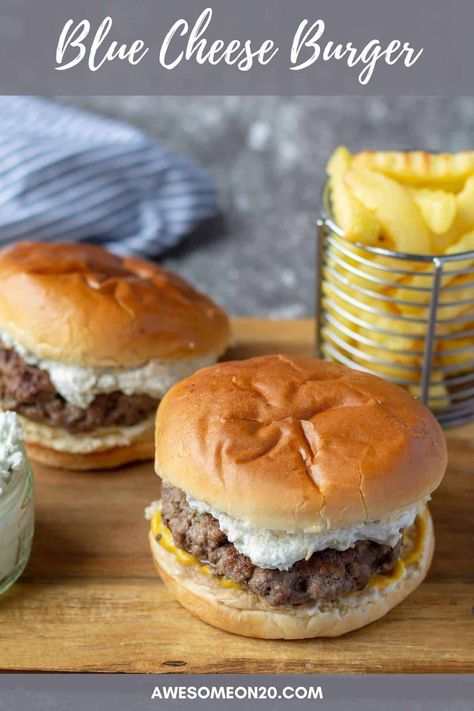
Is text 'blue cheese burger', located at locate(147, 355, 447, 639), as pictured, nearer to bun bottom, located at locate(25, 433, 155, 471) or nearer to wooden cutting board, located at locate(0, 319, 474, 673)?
wooden cutting board, located at locate(0, 319, 474, 673)

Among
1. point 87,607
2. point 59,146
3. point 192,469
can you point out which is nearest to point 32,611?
point 87,607

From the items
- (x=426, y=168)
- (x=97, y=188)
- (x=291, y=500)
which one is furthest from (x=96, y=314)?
(x=97, y=188)

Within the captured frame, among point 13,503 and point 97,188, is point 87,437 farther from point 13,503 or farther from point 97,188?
point 97,188

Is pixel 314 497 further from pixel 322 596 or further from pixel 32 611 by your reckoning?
pixel 32 611

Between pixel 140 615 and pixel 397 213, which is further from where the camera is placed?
pixel 397 213

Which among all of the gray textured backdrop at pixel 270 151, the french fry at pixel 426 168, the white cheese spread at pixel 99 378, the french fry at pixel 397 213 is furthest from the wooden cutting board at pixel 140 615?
the gray textured backdrop at pixel 270 151

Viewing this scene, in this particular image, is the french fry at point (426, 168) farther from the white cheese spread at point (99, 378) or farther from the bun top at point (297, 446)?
the white cheese spread at point (99, 378)

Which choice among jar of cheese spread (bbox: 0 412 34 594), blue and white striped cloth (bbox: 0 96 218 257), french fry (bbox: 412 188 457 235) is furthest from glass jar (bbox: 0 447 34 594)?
blue and white striped cloth (bbox: 0 96 218 257)
